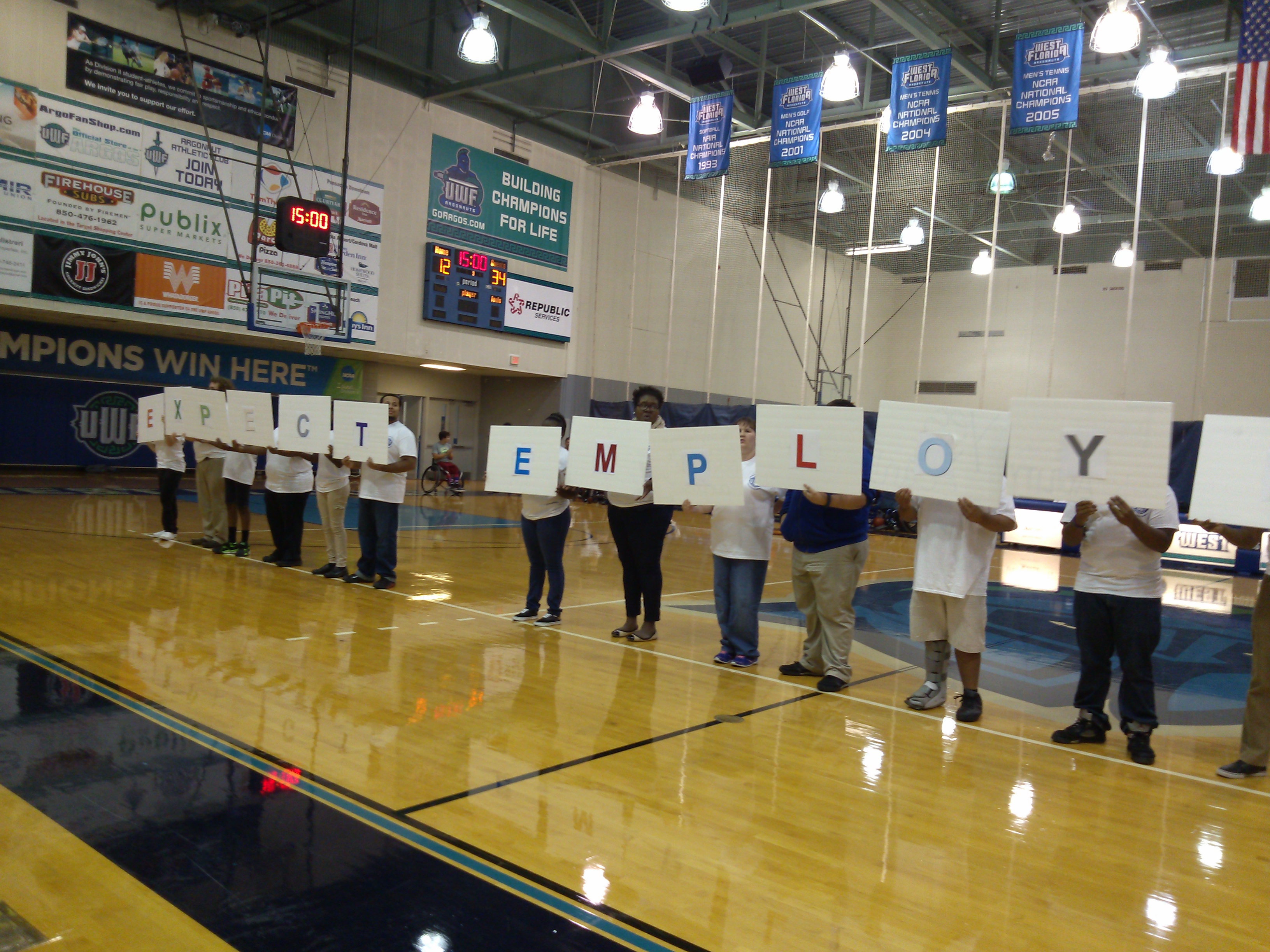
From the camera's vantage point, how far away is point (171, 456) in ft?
30.9

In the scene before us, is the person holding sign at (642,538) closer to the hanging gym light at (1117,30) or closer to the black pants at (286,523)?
the black pants at (286,523)

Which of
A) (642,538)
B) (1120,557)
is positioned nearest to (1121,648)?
(1120,557)

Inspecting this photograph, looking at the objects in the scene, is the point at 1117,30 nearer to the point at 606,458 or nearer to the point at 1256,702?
the point at 606,458

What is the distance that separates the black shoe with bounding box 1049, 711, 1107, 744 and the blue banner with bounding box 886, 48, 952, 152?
9.81m

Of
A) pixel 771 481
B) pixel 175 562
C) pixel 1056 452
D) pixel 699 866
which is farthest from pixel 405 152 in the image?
pixel 699 866

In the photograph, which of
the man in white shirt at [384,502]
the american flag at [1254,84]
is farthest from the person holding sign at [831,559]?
the american flag at [1254,84]

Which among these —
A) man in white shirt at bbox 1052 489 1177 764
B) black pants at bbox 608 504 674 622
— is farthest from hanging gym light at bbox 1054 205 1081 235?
man in white shirt at bbox 1052 489 1177 764

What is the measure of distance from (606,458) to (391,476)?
239 centimetres

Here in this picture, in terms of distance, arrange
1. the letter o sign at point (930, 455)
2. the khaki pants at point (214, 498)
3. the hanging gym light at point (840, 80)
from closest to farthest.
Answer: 1. the letter o sign at point (930, 455)
2. the khaki pants at point (214, 498)
3. the hanging gym light at point (840, 80)

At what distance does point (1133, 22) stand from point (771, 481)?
25.3 feet

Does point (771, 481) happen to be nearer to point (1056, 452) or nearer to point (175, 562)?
point (1056, 452)

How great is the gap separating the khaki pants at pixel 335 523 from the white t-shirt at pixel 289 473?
42cm

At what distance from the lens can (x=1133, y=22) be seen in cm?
950

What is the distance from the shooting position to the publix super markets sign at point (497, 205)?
18.9 meters
